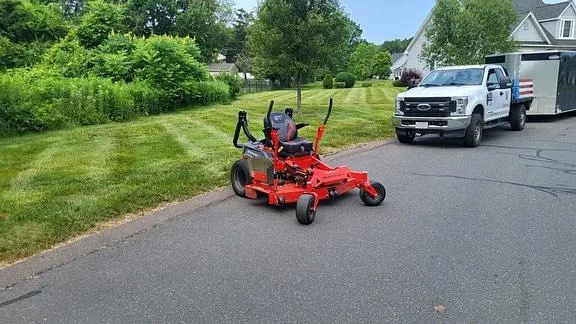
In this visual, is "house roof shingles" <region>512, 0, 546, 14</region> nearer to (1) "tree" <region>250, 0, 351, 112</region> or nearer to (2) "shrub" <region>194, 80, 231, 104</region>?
(2) "shrub" <region>194, 80, 231, 104</region>

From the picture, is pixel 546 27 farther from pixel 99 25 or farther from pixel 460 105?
pixel 460 105

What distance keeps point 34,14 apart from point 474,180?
32.8 meters

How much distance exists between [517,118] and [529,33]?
3114cm

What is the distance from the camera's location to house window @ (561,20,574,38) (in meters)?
43.5

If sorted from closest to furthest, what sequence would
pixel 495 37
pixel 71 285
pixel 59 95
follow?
pixel 71 285 < pixel 59 95 < pixel 495 37

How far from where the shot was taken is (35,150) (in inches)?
410

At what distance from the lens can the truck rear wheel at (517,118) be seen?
51.1ft

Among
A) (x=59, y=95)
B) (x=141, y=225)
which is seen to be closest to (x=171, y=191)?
(x=141, y=225)

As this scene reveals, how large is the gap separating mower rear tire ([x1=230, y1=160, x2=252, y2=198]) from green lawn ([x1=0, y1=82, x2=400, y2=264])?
569mm

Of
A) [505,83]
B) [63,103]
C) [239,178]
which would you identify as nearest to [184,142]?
Result: [239,178]

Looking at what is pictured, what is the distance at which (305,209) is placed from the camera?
5758 millimetres

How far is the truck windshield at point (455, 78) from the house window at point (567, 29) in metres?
36.6

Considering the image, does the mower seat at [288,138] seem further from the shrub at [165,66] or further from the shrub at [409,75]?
the shrub at [409,75]

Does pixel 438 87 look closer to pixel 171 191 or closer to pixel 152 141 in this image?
pixel 152 141
